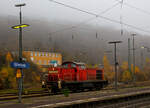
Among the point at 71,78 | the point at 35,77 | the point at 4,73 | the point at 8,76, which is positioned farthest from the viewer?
the point at 35,77

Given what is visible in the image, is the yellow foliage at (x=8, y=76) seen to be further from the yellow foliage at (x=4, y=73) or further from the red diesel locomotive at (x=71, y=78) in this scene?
the red diesel locomotive at (x=71, y=78)

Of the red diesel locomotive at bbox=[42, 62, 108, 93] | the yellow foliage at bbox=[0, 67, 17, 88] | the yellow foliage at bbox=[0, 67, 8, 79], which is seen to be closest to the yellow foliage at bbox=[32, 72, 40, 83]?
the yellow foliage at bbox=[0, 67, 17, 88]

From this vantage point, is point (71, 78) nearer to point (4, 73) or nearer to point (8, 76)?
point (8, 76)

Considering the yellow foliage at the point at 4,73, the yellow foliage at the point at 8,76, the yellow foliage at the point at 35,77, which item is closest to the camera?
the yellow foliage at the point at 8,76

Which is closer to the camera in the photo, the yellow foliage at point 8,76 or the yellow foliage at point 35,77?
the yellow foliage at point 8,76

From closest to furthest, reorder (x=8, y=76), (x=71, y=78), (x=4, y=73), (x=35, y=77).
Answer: (x=71, y=78) < (x=8, y=76) < (x=4, y=73) < (x=35, y=77)

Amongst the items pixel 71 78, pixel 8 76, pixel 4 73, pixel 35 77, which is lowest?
pixel 35 77

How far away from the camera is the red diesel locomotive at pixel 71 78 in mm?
22906

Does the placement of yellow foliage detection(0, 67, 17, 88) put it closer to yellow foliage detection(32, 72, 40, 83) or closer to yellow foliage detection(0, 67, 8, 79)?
yellow foliage detection(0, 67, 8, 79)

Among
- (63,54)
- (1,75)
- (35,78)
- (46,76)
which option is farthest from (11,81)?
(63,54)

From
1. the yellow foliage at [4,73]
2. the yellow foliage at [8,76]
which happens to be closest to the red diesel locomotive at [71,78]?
the yellow foliage at [8,76]

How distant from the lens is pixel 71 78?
80.8 feet

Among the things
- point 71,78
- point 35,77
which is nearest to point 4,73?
point 35,77

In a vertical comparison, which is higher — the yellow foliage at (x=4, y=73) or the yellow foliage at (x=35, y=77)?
the yellow foliage at (x=4, y=73)
